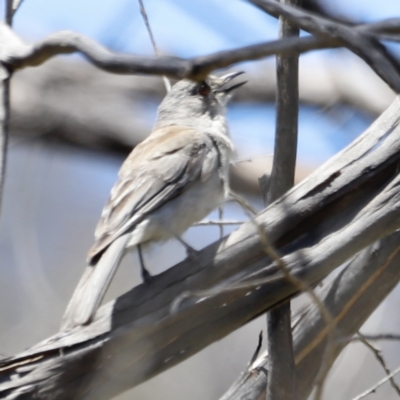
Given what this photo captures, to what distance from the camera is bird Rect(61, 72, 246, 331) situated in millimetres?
2289

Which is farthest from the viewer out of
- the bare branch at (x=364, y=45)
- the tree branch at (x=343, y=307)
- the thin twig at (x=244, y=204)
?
the thin twig at (x=244, y=204)

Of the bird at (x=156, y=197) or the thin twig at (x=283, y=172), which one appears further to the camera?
the bird at (x=156, y=197)

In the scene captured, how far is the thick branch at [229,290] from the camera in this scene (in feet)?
6.54

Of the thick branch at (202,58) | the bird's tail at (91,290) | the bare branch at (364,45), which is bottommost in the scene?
the bare branch at (364,45)

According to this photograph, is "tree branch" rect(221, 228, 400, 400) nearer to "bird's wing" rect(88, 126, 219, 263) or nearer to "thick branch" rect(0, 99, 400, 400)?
"thick branch" rect(0, 99, 400, 400)

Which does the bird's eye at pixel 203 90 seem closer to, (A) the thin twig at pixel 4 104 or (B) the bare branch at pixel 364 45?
(A) the thin twig at pixel 4 104

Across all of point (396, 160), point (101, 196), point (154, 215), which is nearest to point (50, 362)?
point (154, 215)

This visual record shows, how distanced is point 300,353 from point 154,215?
32.8 inches

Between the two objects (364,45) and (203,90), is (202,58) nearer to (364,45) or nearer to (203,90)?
(364,45)

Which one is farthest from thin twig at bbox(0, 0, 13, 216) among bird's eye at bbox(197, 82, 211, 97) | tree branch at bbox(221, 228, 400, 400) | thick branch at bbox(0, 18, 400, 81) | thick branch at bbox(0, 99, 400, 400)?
bird's eye at bbox(197, 82, 211, 97)

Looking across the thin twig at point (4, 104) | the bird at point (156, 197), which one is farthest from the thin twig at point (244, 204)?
the thin twig at point (4, 104)

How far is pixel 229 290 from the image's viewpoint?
77.2 inches

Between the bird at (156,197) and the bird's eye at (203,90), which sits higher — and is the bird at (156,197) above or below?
below

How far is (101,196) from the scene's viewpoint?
5.90 meters
